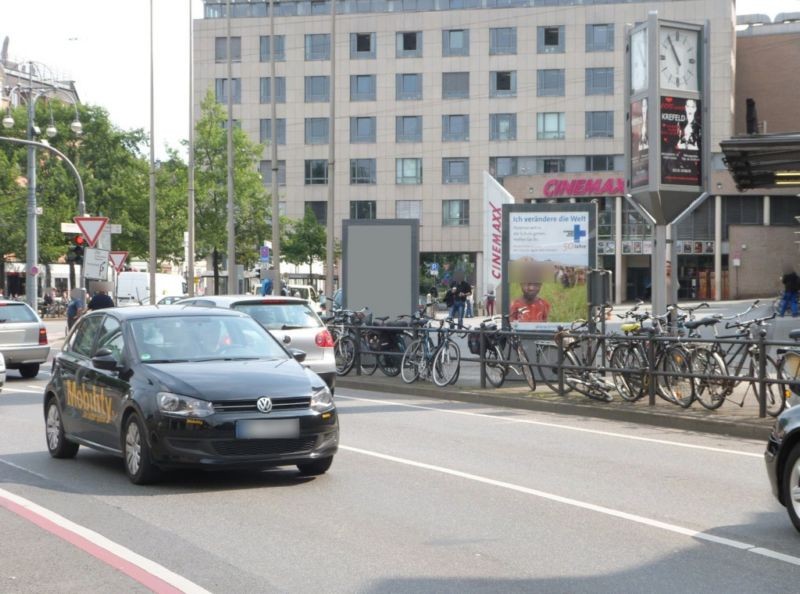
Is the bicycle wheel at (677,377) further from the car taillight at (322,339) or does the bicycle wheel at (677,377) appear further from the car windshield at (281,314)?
the car windshield at (281,314)

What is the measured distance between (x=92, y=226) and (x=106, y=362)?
21.6 meters

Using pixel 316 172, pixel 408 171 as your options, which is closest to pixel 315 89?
pixel 316 172

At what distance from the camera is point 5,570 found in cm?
670

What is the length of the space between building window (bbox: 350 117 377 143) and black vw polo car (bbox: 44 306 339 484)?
62.6m

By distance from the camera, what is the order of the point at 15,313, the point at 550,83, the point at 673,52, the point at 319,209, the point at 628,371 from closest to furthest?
the point at 628,371
the point at 673,52
the point at 15,313
the point at 550,83
the point at 319,209

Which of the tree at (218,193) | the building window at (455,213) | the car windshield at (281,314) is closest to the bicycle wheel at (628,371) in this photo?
the car windshield at (281,314)

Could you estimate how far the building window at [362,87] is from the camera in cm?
7300

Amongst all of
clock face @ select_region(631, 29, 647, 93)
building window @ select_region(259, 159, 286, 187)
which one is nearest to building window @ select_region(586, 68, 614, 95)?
building window @ select_region(259, 159, 286, 187)

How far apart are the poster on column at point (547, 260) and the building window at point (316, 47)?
55.4 m

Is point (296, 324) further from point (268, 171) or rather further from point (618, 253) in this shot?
point (268, 171)

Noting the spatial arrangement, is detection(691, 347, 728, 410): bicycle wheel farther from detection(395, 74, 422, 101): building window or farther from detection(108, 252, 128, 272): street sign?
detection(395, 74, 422, 101): building window

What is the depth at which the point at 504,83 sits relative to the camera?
234ft

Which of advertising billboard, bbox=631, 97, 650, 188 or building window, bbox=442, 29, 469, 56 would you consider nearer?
advertising billboard, bbox=631, 97, 650, 188

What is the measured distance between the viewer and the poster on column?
64.8ft
